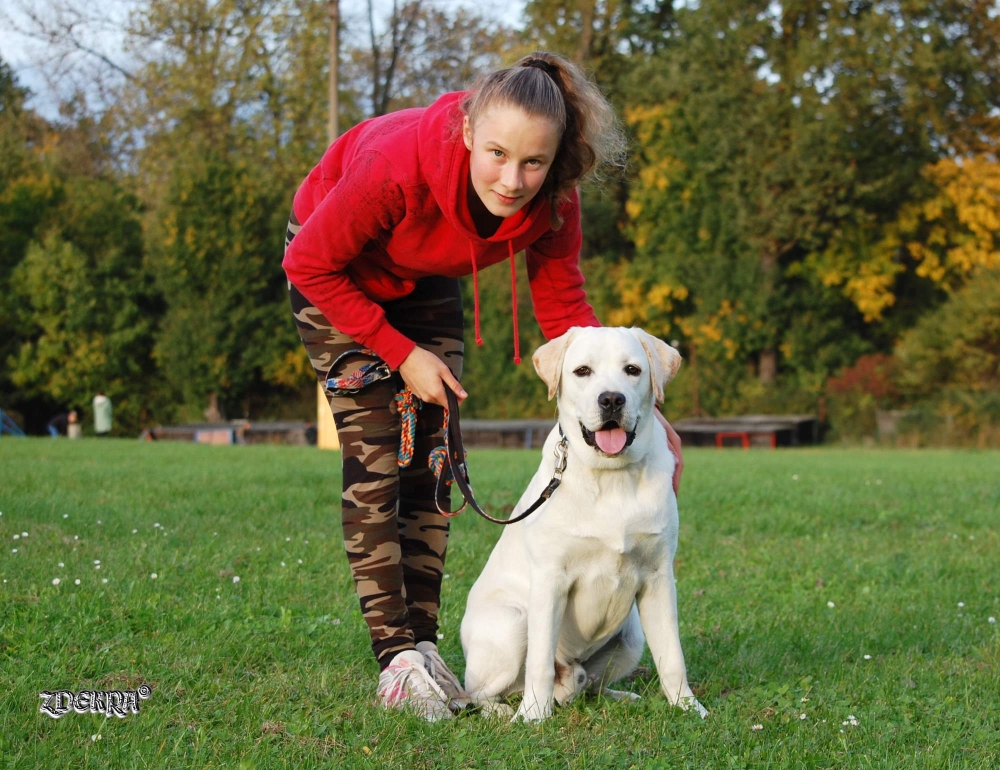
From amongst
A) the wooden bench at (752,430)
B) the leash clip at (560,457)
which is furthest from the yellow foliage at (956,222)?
the leash clip at (560,457)

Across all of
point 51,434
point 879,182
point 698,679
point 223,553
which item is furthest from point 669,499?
point 51,434

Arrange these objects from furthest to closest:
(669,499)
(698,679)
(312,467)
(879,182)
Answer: (879,182)
(312,467)
(698,679)
(669,499)

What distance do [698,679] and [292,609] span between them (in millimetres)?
1766

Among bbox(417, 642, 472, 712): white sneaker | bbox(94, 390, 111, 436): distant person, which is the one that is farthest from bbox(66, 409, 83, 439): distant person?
bbox(417, 642, 472, 712): white sneaker

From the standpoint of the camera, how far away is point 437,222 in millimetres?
3389

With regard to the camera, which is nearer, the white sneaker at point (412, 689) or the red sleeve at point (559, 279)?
the white sneaker at point (412, 689)

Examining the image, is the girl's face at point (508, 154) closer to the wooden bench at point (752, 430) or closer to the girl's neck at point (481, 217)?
the girl's neck at point (481, 217)

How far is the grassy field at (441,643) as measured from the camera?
9.78 ft

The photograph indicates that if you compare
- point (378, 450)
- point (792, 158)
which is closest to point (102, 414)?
point (792, 158)

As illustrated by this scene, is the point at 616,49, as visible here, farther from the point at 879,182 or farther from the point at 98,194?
the point at 98,194

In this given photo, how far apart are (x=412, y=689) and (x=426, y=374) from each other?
1.00m

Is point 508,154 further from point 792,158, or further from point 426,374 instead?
point 792,158

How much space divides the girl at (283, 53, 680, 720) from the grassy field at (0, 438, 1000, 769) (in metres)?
0.39

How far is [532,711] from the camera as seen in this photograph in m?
3.33
